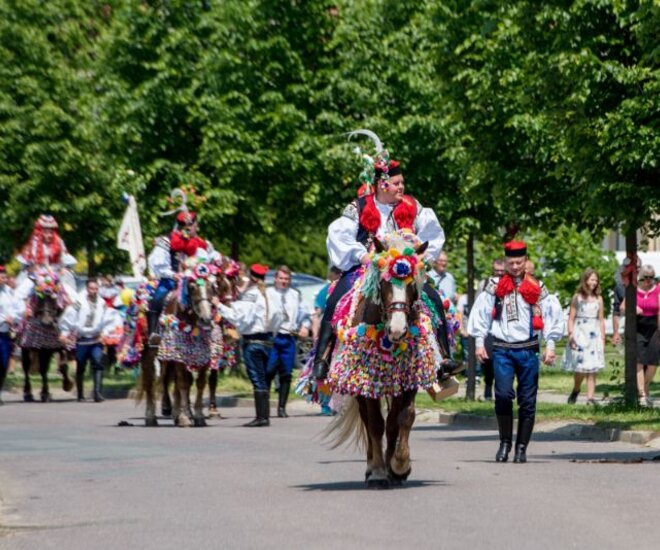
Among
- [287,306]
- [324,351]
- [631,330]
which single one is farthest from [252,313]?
[324,351]

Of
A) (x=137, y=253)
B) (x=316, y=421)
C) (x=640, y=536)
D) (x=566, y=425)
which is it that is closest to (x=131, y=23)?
(x=137, y=253)

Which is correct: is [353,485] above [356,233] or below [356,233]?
below

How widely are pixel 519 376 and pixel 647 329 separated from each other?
9.34 meters

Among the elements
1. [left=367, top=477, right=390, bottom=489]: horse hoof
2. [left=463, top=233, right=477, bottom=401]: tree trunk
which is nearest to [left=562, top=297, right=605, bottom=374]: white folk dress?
[left=463, top=233, right=477, bottom=401]: tree trunk

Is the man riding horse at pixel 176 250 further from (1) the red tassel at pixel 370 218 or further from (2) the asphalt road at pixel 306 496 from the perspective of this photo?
(1) the red tassel at pixel 370 218

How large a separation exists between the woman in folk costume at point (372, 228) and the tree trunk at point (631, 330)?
8095 millimetres

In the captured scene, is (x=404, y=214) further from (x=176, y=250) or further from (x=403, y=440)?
(x=176, y=250)

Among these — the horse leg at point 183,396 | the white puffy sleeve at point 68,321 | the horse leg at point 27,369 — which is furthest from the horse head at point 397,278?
the horse leg at point 27,369

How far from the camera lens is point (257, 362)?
22.3 metres

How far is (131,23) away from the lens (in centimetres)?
3234

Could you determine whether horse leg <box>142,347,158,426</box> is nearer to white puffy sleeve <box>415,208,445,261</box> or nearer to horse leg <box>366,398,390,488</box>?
horse leg <box>366,398,390,488</box>

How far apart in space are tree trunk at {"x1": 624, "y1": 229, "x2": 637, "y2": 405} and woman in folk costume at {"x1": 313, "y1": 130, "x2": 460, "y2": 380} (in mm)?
8095

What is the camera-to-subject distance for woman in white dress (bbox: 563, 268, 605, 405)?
950 inches

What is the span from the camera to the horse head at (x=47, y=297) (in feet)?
89.1
